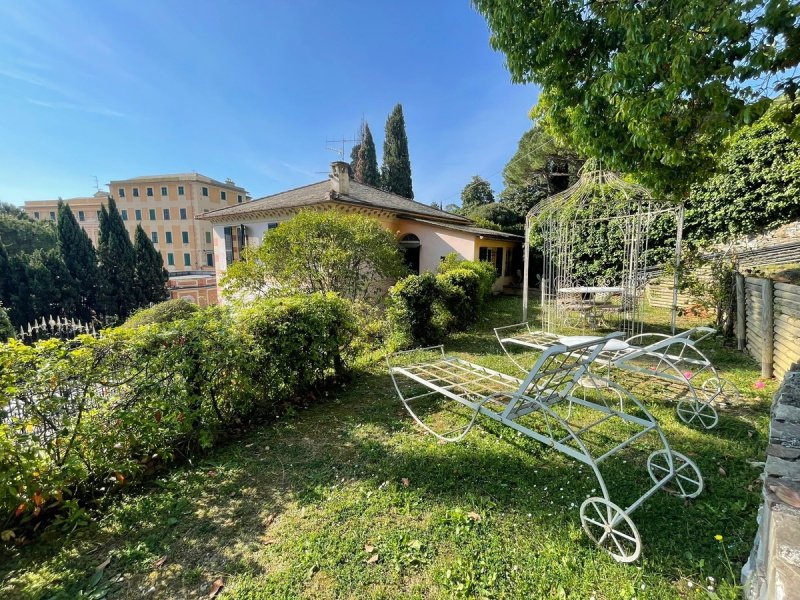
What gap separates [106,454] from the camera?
9.74 feet

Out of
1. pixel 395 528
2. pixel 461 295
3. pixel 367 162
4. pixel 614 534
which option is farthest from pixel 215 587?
pixel 367 162

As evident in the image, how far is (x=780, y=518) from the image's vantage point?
4.45ft

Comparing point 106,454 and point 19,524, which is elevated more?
point 106,454

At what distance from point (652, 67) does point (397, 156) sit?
33.1m

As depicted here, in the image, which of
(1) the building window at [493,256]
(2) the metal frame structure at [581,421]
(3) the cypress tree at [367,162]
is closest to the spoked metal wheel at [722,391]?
(2) the metal frame structure at [581,421]

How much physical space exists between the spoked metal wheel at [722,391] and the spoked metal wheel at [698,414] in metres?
0.26

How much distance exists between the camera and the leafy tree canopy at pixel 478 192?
104 ft

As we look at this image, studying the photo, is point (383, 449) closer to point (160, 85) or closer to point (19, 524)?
point (19, 524)

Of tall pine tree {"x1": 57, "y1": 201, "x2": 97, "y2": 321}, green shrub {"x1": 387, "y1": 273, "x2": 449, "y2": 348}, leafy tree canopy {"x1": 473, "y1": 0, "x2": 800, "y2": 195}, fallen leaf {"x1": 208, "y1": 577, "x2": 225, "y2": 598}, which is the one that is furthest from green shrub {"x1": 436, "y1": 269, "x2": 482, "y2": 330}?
tall pine tree {"x1": 57, "y1": 201, "x2": 97, "y2": 321}

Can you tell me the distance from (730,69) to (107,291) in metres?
34.1

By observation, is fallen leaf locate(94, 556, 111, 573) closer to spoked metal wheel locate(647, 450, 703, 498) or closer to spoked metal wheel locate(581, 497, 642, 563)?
spoked metal wheel locate(581, 497, 642, 563)

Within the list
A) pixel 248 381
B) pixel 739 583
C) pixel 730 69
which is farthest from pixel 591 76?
pixel 248 381

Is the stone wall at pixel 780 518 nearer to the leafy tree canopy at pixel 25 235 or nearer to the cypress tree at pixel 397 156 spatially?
the cypress tree at pixel 397 156

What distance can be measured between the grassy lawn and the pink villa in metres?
12.2
